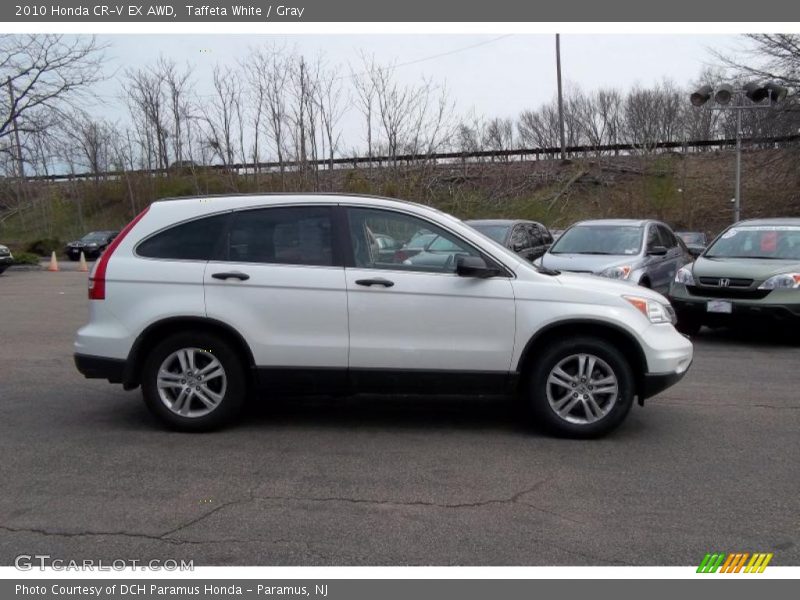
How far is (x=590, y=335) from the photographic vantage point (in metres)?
5.62

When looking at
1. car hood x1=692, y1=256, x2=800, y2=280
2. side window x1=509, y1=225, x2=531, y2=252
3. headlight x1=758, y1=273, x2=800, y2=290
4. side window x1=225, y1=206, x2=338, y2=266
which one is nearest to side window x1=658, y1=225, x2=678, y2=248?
side window x1=509, y1=225, x2=531, y2=252

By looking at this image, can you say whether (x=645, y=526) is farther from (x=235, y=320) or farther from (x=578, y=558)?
(x=235, y=320)

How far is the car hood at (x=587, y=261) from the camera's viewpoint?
11180mm

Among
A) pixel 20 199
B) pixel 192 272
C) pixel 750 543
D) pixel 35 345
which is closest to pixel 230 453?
pixel 192 272

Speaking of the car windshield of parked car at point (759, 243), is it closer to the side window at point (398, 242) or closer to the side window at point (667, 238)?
the side window at point (667, 238)

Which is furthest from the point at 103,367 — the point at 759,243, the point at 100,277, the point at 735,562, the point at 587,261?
the point at 759,243

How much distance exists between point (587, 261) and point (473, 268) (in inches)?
253

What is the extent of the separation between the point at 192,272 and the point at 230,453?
1.41 metres

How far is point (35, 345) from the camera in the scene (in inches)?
385

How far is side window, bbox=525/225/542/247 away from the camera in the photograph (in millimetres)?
15946

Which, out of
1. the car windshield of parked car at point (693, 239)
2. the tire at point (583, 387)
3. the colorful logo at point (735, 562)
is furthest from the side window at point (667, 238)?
the colorful logo at point (735, 562)

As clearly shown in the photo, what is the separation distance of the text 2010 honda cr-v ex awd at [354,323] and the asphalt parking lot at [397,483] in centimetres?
42

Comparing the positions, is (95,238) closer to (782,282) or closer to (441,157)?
(441,157)

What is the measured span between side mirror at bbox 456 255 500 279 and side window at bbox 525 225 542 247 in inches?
415
